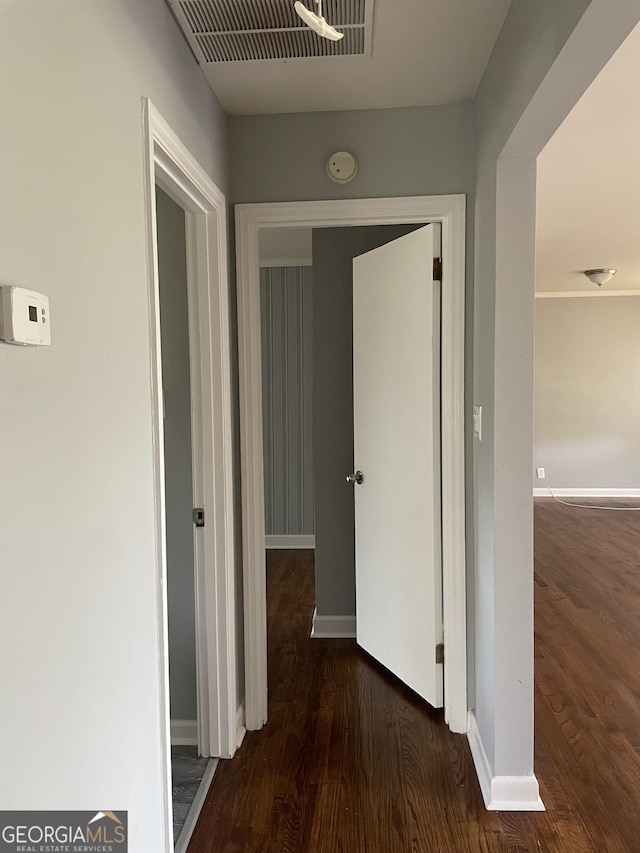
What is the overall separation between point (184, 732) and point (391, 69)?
2540 millimetres

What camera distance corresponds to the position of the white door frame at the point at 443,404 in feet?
7.52

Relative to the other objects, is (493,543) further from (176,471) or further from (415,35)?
(415,35)


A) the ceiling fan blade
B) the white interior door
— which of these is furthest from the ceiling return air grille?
the white interior door

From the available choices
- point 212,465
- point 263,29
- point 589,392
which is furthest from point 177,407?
point 589,392

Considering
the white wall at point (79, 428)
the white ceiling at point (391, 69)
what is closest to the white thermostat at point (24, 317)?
the white wall at point (79, 428)

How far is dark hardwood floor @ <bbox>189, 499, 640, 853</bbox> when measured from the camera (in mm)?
1847

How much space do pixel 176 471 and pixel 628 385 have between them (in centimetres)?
645

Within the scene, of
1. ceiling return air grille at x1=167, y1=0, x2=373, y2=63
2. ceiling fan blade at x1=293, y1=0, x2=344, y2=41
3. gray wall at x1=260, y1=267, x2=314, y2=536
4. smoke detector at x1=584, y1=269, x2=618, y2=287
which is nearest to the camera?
ceiling fan blade at x1=293, y1=0, x2=344, y2=41

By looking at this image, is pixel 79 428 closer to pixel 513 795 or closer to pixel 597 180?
pixel 513 795

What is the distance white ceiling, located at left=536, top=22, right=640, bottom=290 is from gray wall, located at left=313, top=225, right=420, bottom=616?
91 centimetres

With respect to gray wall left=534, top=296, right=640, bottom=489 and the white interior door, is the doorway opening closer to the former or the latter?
gray wall left=534, top=296, right=640, bottom=489

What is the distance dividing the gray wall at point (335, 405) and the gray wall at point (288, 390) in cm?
176

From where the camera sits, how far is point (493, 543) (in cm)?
196

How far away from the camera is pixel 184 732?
2359mm
